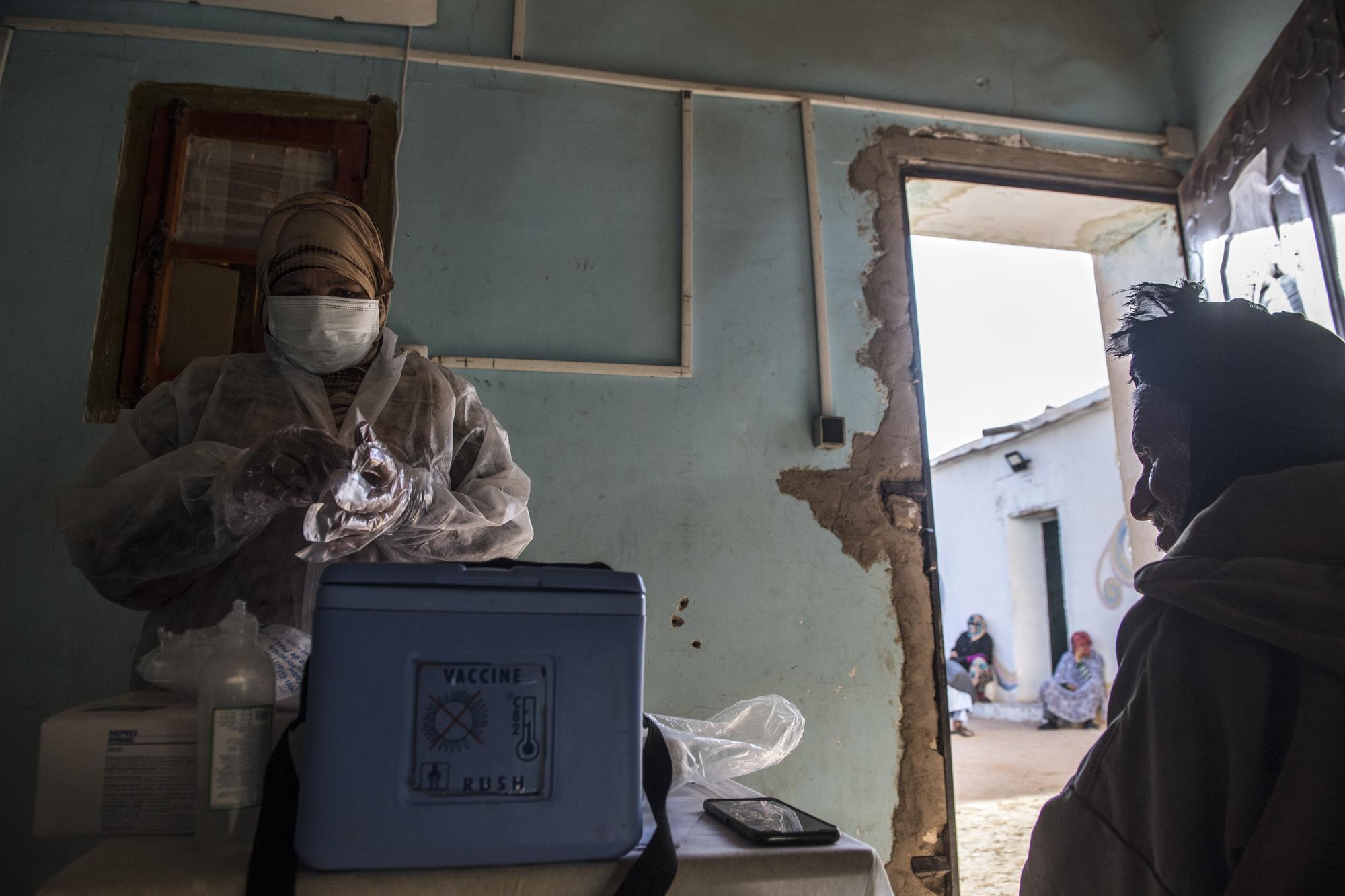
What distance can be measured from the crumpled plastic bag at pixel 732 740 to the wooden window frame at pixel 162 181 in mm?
1806

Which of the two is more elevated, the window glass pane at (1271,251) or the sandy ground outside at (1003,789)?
the window glass pane at (1271,251)

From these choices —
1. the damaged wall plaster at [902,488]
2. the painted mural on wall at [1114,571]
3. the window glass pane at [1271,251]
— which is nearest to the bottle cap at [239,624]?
the damaged wall plaster at [902,488]

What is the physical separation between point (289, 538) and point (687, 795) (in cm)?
83

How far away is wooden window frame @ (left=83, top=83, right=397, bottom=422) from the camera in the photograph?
2.31 meters

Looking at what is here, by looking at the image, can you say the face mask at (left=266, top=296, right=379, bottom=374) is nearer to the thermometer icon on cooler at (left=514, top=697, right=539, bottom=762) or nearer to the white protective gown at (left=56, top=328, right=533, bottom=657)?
→ the white protective gown at (left=56, top=328, right=533, bottom=657)

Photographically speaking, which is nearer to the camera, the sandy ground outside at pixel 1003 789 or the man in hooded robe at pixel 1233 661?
the man in hooded robe at pixel 1233 661

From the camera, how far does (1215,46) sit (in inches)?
119

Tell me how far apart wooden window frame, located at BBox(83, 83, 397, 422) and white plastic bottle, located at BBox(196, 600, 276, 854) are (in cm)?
172

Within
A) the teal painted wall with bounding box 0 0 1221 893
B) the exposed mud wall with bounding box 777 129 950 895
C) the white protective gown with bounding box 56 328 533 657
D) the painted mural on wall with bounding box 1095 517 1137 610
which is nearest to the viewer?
the white protective gown with bounding box 56 328 533 657

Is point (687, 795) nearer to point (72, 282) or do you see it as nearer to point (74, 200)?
point (72, 282)

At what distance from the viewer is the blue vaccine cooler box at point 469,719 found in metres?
0.77

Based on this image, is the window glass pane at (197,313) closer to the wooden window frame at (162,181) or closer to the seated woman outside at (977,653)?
the wooden window frame at (162,181)

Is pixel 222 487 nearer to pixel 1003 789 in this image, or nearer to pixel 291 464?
pixel 291 464

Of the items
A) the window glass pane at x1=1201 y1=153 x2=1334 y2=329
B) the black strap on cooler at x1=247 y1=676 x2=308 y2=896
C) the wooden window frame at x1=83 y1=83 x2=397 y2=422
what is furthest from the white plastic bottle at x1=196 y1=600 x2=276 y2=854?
the window glass pane at x1=1201 y1=153 x2=1334 y2=329
